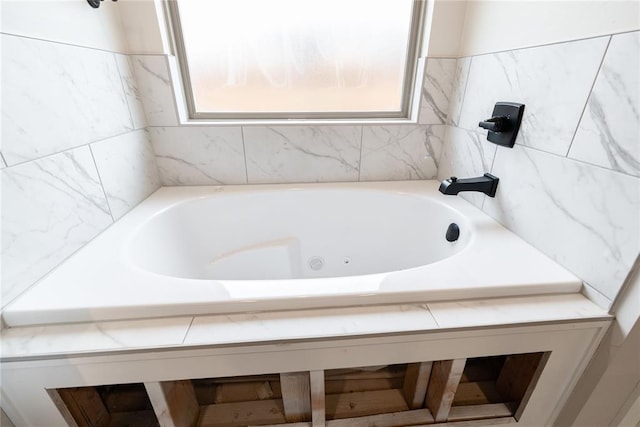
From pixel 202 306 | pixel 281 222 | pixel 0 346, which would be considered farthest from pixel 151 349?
pixel 281 222

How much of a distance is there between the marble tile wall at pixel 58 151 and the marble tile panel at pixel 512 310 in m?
0.92

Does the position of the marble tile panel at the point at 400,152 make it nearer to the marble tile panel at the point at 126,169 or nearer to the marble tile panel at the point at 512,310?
the marble tile panel at the point at 512,310

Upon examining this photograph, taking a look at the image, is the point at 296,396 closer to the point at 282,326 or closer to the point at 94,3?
the point at 282,326

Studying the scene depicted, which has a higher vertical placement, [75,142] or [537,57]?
[537,57]

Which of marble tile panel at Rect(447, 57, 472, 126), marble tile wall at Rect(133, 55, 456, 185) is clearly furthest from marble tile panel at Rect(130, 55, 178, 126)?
marble tile panel at Rect(447, 57, 472, 126)

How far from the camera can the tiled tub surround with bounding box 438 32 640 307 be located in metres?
0.57

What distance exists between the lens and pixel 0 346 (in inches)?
21.5

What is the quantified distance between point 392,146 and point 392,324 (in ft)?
2.92

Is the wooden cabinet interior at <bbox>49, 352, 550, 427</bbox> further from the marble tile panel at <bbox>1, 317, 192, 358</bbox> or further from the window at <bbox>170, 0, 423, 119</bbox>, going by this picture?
the window at <bbox>170, 0, 423, 119</bbox>

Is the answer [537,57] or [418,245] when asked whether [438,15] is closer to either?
[537,57]

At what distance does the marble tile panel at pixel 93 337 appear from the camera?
1.78 ft

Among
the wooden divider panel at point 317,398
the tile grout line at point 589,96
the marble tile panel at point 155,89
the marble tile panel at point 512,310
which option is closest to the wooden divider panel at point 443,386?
the marble tile panel at point 512,310

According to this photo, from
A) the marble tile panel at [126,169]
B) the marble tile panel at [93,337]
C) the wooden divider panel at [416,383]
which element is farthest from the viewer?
the marble tile panel at [126,169]

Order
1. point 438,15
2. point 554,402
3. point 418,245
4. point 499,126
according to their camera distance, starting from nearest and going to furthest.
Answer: point 554,402
point 499,126
point 438,15
point 418,245
